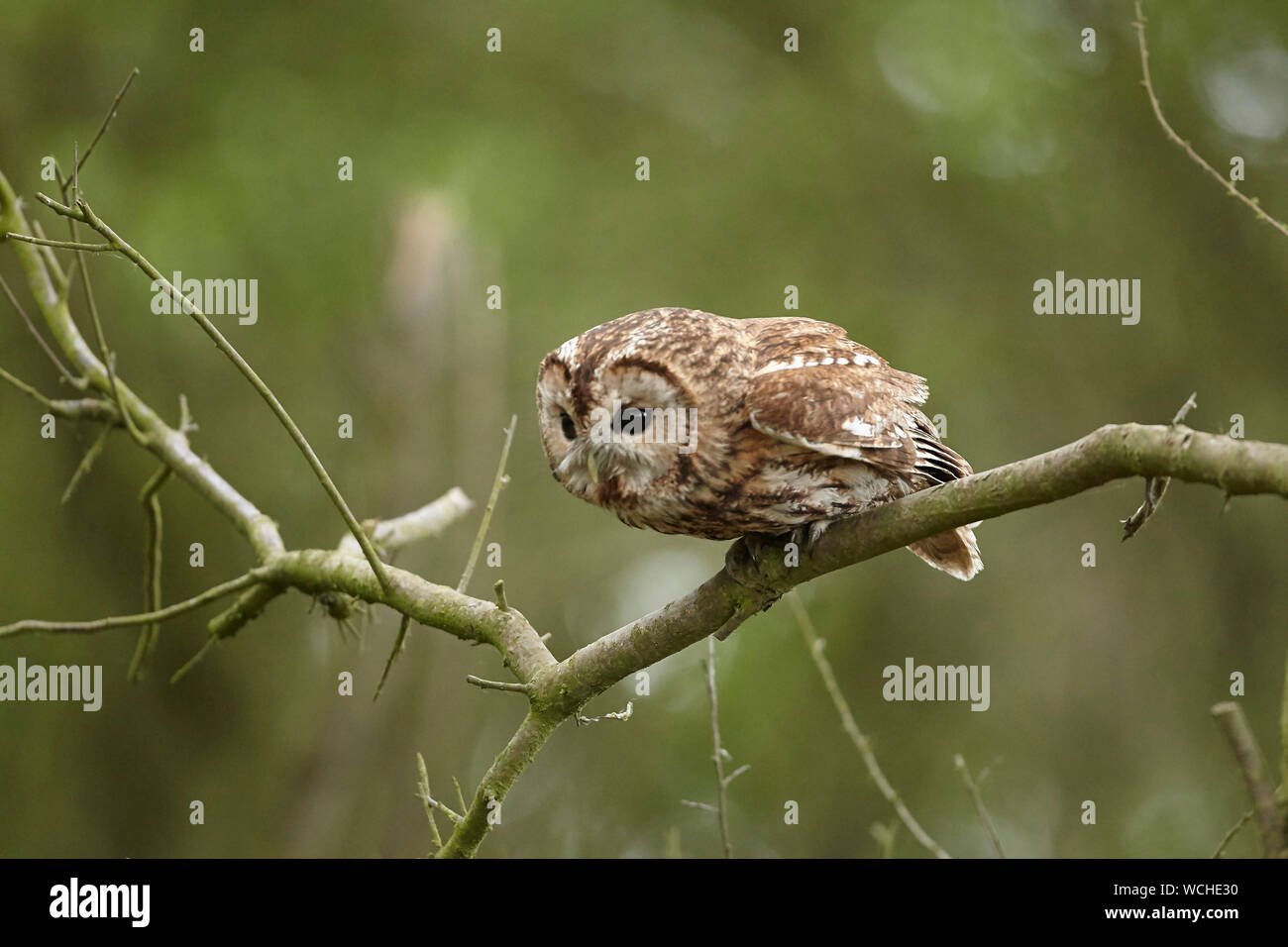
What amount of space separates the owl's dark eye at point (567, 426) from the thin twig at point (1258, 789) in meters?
2.16

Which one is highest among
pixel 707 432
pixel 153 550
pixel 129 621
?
pixel 707 432

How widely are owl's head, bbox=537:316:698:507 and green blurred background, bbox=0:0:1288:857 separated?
527 cm

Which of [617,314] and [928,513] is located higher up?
[617,314]

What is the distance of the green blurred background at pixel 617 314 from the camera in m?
8.54

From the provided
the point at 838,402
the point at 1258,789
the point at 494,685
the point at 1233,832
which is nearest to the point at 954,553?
the point at 838,402

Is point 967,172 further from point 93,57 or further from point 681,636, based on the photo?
point 681,636

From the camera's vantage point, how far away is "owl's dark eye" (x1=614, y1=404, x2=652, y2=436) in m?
3.48

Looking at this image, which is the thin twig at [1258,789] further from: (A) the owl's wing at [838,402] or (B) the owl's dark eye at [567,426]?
(B) the owl's dark eye at [567,426]

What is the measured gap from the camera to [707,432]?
3.49 m

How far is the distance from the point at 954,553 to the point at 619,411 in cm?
155

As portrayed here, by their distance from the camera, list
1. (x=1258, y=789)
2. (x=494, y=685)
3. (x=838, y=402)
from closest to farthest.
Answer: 1. (x=1258, y=789)
2. (x=494, y=685)
3. (x=838, y=402)

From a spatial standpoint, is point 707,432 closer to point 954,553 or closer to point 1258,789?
point 954,553

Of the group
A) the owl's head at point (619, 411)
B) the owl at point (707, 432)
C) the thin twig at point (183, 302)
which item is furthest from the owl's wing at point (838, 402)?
the thin twig at point (183, 302)
